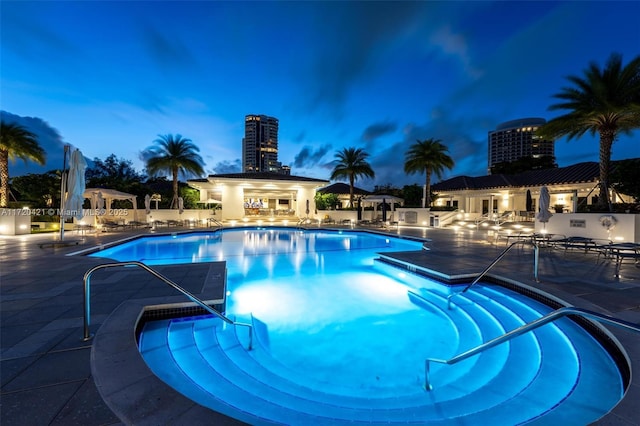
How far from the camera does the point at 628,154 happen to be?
98438mm

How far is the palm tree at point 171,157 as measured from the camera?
23.5 m

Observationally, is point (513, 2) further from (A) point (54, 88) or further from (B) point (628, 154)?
(B) point (628, 154)

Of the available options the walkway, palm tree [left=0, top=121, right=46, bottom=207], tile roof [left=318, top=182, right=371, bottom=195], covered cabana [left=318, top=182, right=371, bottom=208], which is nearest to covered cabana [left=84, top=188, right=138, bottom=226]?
palm tree [left=0, top=121, right=46, bottom=207]

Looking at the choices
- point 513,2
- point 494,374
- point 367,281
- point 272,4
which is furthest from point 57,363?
point 513,2

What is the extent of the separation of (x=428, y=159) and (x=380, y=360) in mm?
22797

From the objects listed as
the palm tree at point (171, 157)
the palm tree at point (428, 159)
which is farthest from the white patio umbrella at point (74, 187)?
the palm tree at point (428, 159)

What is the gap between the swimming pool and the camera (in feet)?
9.29

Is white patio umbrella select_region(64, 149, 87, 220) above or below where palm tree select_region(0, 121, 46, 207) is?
below

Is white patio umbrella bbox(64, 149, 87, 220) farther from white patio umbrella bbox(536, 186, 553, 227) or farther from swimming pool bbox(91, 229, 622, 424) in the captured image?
white patio umbrella bbox(536, 186, 553, 227)

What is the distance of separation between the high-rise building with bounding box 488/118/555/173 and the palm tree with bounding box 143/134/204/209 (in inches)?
4073

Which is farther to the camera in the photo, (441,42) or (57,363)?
(441,42)

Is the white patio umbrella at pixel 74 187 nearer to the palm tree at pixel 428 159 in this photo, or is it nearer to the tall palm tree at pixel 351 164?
the tall palm tree at pixel 351 164

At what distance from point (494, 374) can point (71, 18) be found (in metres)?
25.0

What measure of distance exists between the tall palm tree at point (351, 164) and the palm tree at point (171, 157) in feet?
44.2
